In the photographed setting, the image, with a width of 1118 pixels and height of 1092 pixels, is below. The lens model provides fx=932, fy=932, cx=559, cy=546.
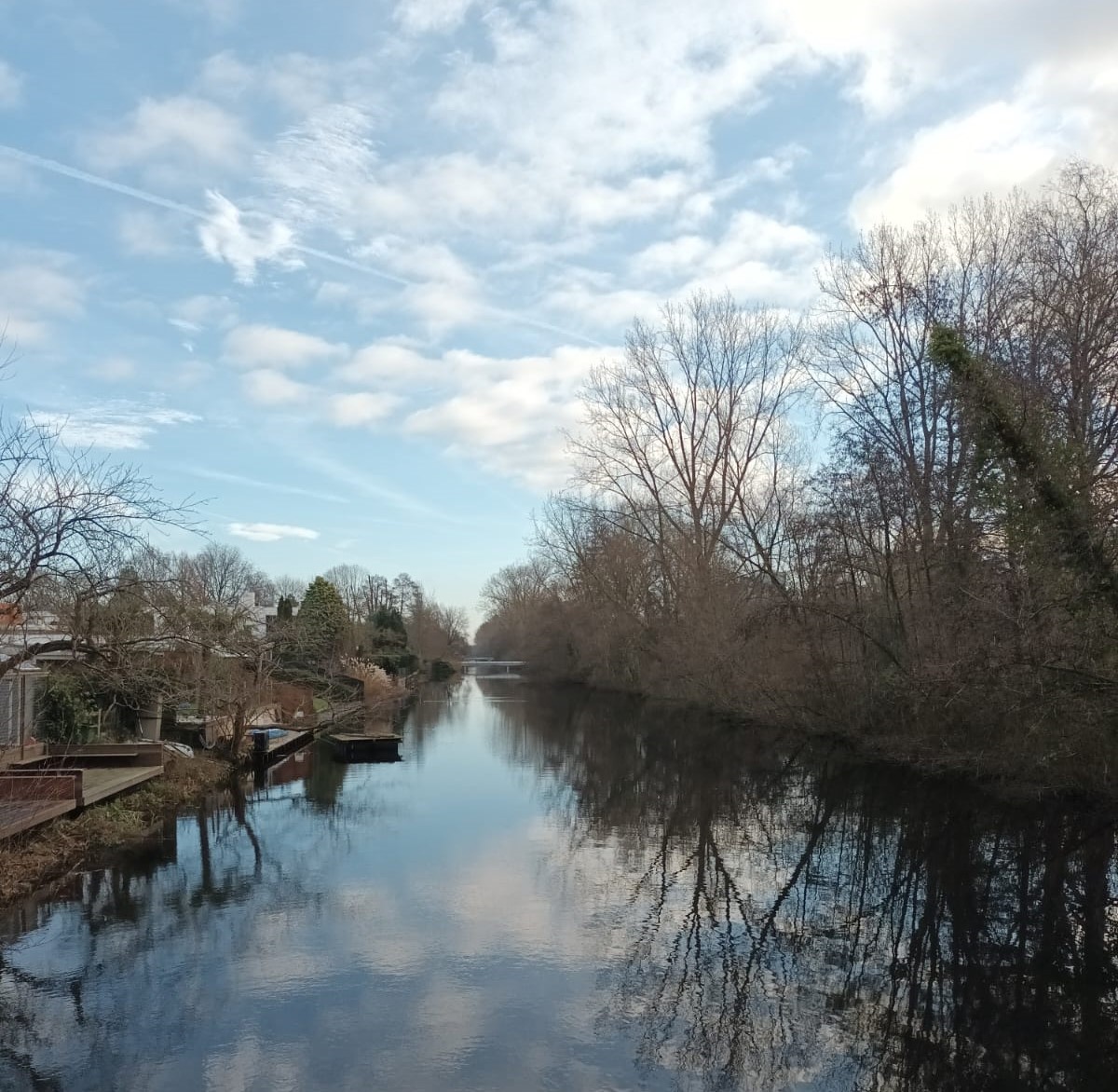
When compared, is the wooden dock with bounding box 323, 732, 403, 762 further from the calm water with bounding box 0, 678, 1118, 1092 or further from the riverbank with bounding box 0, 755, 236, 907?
the calm water with bounding box 0, 678, 1118, 1092

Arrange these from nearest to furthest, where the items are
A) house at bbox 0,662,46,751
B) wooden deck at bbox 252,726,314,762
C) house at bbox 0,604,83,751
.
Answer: house at bbox 0,604,83,751, house at bbox 0,662,46,751, wooden deck at bbox 252,726,314,762

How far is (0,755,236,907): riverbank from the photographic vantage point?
12469 mm

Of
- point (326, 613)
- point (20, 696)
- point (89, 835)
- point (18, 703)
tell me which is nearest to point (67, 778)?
point (89, 835)

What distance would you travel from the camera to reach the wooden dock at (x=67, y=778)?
14.1 meters

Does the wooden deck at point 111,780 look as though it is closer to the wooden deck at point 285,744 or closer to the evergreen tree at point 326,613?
the wooden deck at point 285,744

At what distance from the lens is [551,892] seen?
484 inches

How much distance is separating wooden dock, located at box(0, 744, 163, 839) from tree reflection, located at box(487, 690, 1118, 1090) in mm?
8186

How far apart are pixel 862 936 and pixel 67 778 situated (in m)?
12.4

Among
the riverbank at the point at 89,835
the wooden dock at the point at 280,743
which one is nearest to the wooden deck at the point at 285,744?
the wooden dock at the point at 280,743

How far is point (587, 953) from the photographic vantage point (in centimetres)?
975

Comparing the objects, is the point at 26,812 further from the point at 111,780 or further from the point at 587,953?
the point at 587,953

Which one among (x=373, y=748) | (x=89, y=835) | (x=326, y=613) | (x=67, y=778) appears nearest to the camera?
(x=89, y=835)

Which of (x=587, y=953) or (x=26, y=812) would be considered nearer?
(x=587, y=953)

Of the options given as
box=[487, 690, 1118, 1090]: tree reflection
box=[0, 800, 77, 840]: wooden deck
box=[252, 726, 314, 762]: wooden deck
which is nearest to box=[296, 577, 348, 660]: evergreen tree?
box=[252, 726, 314, 762]: wooden deck
